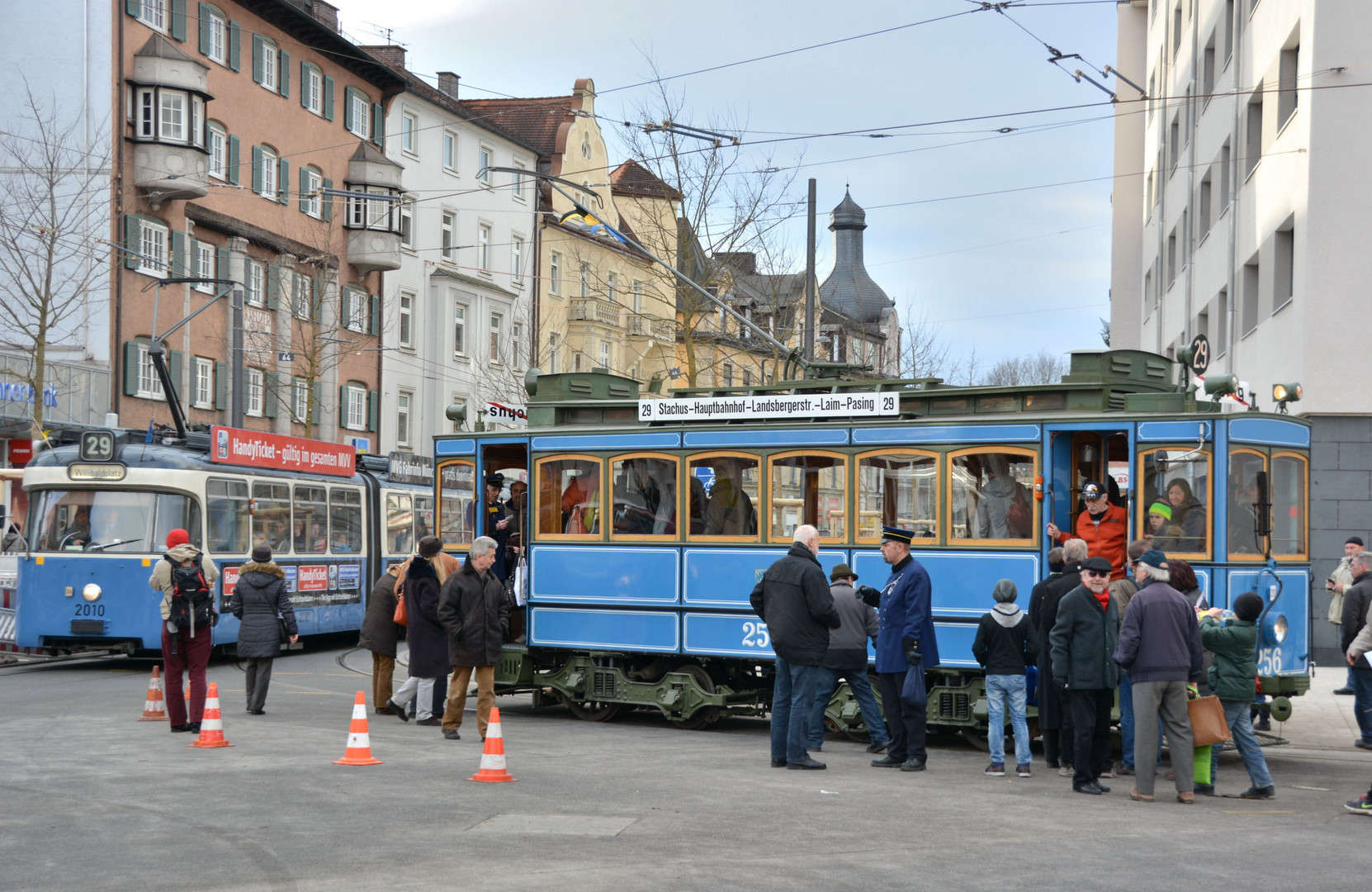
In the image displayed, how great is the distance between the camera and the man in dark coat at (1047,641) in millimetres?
12023

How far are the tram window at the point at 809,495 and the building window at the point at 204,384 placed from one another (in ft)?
90.9

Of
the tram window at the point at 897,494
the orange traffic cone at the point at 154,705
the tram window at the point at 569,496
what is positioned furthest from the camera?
the tram window at the point at 569,496

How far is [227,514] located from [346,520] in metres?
3.57

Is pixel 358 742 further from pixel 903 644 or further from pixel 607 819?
pixel 903 644

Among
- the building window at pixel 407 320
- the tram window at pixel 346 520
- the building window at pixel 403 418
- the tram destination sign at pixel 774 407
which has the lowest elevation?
the tram window at pixel 346 520

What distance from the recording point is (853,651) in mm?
13383

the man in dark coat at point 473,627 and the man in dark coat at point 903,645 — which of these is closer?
the man in dark coat at point 903,645

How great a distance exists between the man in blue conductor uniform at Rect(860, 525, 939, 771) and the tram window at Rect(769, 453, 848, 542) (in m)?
2.07

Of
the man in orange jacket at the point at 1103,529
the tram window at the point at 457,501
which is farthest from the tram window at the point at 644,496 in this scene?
the man in orange jacket at the point at 1103,529

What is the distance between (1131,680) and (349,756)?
5676 millimetres

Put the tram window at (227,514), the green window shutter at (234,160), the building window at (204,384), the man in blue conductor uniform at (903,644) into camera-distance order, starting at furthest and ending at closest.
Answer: the green window shutter at (234,160), the building window at (204,384), the tram window at (227,514), the man in blue conductor uniform at (903,644)

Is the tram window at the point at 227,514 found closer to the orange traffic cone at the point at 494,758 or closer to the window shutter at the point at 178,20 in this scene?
the orange traffic cone at the point at 494,758

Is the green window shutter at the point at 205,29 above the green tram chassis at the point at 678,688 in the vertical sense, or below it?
above

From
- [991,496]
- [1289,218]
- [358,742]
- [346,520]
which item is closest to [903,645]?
[991,496]
